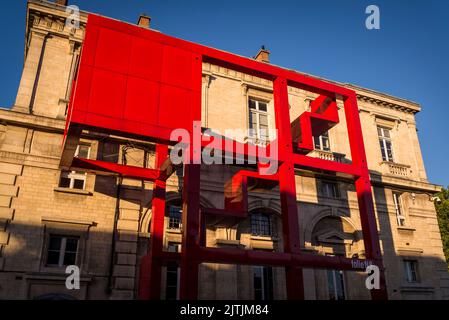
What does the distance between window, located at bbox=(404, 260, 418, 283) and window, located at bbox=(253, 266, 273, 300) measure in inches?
301

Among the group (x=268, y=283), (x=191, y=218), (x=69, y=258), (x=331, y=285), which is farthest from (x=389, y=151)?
(x=69, y=258)

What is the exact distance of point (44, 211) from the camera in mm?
13133

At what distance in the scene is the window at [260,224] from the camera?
16541mm

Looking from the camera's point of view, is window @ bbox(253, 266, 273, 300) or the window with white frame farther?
the window with white frame

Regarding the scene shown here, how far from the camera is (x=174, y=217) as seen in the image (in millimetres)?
15258

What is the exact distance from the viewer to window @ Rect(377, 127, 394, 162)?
21.3 m

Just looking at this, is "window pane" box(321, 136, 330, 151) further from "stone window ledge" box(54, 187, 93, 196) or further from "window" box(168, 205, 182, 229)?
"stone window ledge" box(54, 187, 93, 196)

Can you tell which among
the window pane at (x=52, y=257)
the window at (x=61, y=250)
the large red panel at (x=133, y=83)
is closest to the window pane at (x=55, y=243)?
the window at (x=61, y=250)

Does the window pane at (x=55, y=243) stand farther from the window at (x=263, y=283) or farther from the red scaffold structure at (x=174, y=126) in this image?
the window at (x=263, y=283)

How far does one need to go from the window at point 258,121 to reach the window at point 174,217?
472 cm

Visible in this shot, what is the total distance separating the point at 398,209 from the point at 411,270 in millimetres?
3078

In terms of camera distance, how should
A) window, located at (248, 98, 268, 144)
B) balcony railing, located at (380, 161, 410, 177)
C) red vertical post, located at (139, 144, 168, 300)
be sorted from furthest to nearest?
1. balcony railing, located at (380, 161, 410, 177)
2. window, located at (248, 98, 268, 144)
3. red vertical post, located at (139, 144, 168, 300)

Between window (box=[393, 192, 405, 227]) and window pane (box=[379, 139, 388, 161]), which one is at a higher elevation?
window pane (box=[379, 139, 388, 161])

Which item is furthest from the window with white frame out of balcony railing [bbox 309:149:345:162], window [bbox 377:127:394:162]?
window [bbox 377:127:394:162]
